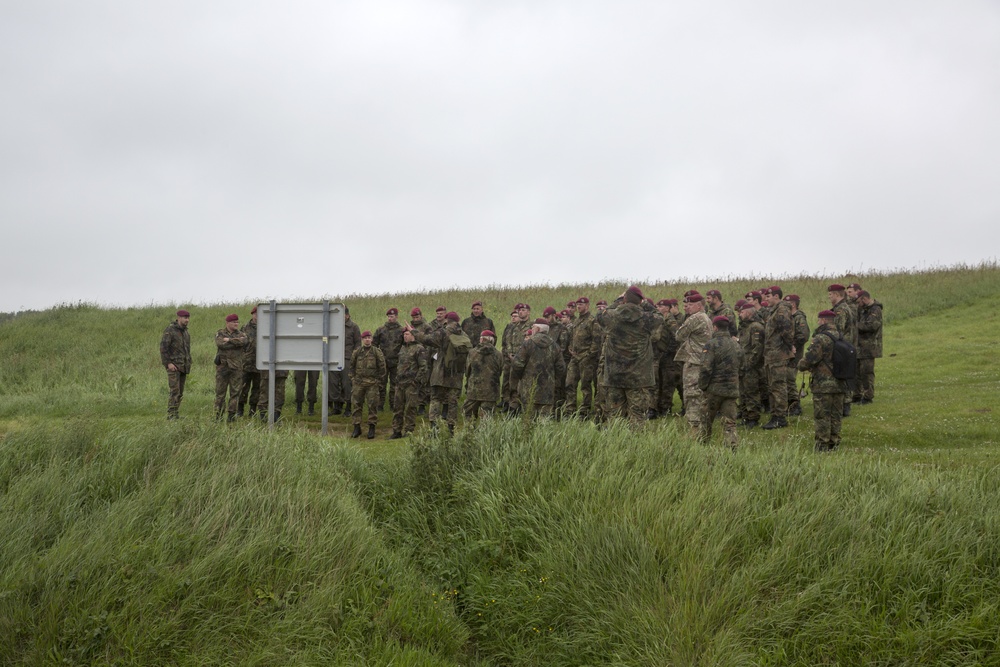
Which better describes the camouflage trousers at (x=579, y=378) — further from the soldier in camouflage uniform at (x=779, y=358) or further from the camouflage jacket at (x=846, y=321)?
the camouflage jacket at (x=846, y=321)

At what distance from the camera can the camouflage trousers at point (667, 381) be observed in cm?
1545

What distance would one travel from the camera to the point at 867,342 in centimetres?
1548

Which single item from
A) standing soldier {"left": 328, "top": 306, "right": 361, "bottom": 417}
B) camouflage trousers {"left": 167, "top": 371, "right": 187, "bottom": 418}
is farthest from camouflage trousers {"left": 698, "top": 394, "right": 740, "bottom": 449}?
camouflage trousers {"left": 167, "top": 371, "right": 187, "bottom": 418}

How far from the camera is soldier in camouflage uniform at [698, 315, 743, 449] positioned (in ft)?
37.4

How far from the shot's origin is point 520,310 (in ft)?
53.9

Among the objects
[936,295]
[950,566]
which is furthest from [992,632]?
[936,295]

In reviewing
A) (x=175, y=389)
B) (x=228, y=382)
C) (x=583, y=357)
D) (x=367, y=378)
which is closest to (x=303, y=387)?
(x=228, y=382)

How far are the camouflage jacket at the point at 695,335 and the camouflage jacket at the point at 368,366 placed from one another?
6269mm

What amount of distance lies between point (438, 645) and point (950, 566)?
4401 millimetres

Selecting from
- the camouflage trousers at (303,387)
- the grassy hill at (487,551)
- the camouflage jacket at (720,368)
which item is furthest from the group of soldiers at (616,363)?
the grassy hill at (487,551)

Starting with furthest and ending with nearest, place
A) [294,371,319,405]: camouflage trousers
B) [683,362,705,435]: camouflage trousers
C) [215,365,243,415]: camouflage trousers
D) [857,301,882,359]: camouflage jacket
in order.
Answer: [294,371,319,405]: camouflage trousers
[215,365,243,415]: camouflage trousers
[857,301,882,359]: camouflage jacket
[683,362,705,435]: camouflage trousers

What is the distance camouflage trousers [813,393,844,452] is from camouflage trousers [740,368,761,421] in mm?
3018

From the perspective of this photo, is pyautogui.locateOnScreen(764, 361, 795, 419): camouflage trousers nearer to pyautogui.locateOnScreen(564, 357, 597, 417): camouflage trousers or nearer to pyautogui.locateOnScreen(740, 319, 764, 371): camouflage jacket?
pyautogui.locateOnScreen(740, 319, 764, 371): camouflage jacket

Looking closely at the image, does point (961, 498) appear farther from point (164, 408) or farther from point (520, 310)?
point (164, 408)
